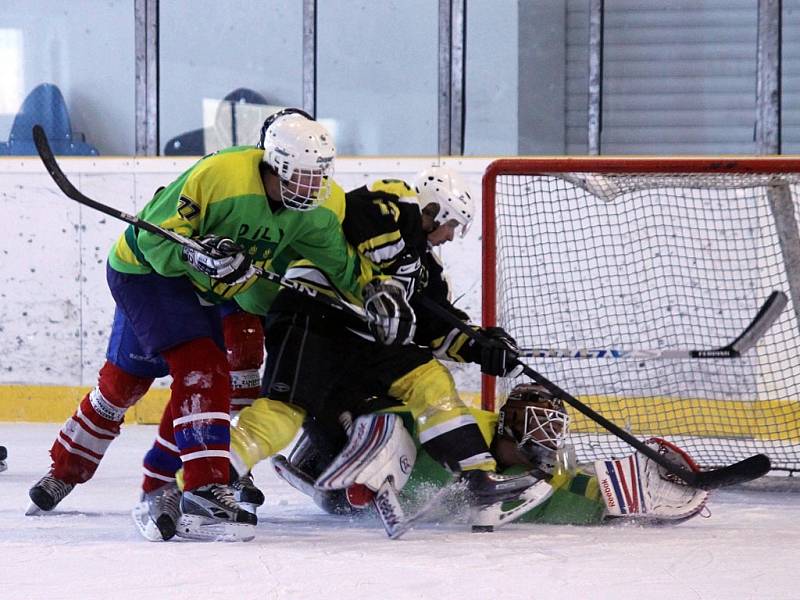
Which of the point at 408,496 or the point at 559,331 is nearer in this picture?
the point at 408,496

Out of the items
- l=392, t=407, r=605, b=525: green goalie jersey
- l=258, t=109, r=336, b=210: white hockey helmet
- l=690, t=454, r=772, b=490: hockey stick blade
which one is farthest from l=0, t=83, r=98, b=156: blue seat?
l=690, t=454, r=772, b=490: hockey stick blade

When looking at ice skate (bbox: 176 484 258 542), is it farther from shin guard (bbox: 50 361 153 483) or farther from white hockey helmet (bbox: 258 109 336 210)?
white hockey helmet (bbox: 258 109 336 210)

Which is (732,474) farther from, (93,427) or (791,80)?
(791,80)

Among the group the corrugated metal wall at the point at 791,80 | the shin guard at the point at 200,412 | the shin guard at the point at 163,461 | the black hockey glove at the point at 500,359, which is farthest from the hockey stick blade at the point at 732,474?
the corrugated metal wall at the point at 791,80

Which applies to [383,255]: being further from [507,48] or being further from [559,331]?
[507,48]

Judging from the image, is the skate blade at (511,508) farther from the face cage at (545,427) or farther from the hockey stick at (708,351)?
the hockey stick at (708,351)

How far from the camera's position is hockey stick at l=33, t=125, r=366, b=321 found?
258 cm

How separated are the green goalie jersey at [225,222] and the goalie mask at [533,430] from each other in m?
0.56

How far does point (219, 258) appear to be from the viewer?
2.56 m

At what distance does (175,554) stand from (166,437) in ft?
1.67

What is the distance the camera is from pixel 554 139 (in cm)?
533

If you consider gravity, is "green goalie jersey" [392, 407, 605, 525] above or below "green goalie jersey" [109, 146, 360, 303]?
below

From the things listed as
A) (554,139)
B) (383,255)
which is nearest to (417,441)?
(383,255)

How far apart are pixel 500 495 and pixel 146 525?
78 centimetres
